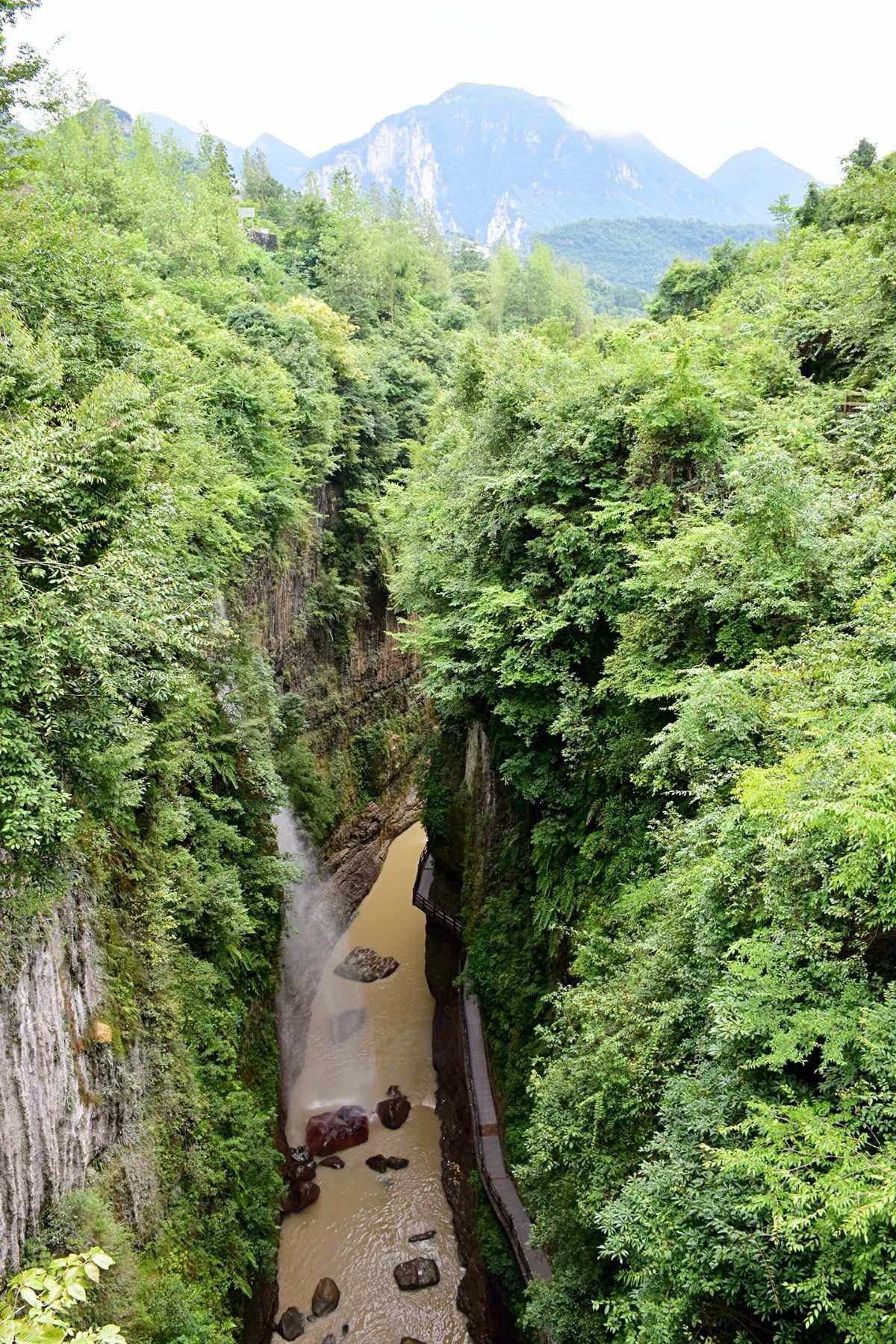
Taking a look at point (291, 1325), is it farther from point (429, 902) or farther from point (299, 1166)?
point (429, 902)

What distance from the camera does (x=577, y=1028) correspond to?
A: 32.9 feet

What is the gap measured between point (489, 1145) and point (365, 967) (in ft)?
30.9

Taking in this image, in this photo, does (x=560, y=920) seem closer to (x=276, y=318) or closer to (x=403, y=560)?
(x=403, y=560)

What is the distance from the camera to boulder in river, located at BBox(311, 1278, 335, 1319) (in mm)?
13930

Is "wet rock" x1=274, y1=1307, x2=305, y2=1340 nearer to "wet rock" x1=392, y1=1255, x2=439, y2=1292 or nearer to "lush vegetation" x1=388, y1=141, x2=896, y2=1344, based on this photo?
"wet rock" x1=392, y1=1255, x2=439, y2=1292

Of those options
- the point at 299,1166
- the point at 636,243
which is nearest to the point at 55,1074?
the point at 299,1166

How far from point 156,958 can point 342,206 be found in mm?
47877

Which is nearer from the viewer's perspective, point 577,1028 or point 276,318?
point 577,1028

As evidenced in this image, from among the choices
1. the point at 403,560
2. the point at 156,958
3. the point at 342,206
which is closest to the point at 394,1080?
the point at 156,958

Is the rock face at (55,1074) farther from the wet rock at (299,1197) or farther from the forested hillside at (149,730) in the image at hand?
the wet rock at (299,1197)

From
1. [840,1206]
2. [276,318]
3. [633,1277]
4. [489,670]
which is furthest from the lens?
[276,318]

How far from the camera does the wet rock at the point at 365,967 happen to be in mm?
22859

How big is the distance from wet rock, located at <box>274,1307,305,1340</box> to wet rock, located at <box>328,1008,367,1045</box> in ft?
22.3

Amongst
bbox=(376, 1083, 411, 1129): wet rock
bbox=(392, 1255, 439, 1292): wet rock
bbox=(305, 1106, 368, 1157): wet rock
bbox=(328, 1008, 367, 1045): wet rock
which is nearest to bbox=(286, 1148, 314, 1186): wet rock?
bbox=(305, 1106, 368, 1157): wet rock
